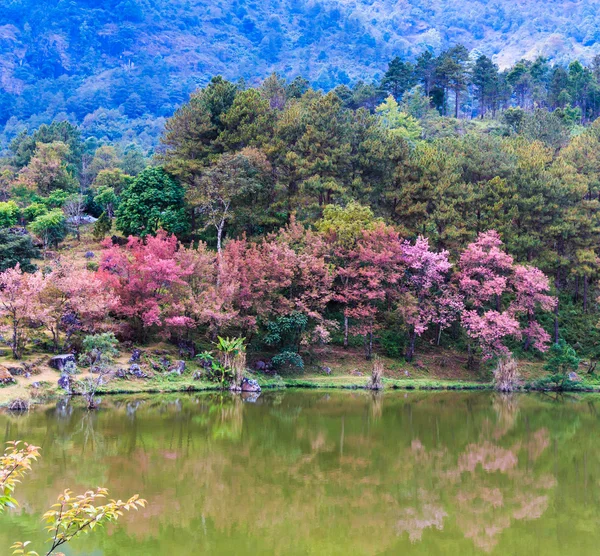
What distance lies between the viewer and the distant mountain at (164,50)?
138 metres

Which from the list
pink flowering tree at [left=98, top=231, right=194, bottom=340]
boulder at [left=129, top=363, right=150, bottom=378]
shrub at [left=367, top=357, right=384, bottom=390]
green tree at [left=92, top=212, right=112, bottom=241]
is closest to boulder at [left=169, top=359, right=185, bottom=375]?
boulder at [left=129, top=363, right=150, bottom=378]

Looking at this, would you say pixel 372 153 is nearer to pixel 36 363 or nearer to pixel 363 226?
pixel 363 226

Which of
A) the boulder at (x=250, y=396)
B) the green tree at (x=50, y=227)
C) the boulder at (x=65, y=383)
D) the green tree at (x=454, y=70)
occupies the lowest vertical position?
the boulder at (x=250, y=396)

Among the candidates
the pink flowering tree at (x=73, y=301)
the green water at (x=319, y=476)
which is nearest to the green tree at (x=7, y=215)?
the pink flowering tree at (x=73, y=301)

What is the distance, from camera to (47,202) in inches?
1795

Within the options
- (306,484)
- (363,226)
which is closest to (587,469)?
(306,484)

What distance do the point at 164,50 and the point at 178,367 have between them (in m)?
158

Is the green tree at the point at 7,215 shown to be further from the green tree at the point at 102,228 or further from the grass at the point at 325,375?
the grass at the point at 325,375

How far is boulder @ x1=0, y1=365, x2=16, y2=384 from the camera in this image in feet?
81.4

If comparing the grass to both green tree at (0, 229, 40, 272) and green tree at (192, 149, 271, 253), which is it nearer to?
green tree at (0, 229, 40, 272)

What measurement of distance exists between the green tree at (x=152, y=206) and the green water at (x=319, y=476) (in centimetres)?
1672

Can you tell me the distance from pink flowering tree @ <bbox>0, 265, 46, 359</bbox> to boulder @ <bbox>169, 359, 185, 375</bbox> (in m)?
6.19

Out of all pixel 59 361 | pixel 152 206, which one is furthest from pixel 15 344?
pixel 152 206

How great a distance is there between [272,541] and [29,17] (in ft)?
614
